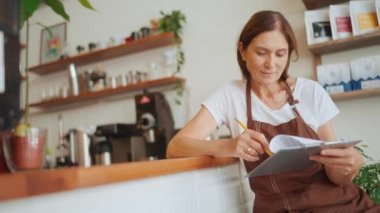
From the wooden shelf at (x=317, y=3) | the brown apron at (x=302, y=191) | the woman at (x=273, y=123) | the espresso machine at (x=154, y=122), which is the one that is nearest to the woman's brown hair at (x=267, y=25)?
the woman at (x=273, y=123)

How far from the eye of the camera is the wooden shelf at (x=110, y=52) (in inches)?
122

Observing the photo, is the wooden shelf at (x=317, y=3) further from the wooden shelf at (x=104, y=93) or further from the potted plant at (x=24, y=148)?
the potted plant at (x=24, y=148)

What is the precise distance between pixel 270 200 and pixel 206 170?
25 centimetres

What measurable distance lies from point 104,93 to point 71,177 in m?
2.83

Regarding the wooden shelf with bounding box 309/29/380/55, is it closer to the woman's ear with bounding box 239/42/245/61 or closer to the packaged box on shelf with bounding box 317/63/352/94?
the packaged box on shelf with bounding box 317/63/352/94

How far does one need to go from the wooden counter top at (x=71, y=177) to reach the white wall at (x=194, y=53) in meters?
1.96

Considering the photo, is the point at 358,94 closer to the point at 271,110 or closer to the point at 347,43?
the point at 347,43

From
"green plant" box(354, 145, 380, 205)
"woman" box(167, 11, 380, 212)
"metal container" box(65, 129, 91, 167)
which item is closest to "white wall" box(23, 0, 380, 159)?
"metal container" box(65, 129, 91, 167)

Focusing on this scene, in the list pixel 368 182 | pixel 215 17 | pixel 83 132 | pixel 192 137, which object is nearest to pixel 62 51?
pixel 83 132

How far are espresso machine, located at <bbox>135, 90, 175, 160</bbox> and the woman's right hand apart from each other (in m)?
1.73

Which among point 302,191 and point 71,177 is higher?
point 71,177

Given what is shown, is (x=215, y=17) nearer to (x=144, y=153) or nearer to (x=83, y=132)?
(x=144, y=153)

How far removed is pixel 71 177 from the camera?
0.59 meters

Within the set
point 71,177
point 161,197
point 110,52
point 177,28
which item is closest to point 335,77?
point 177,28
